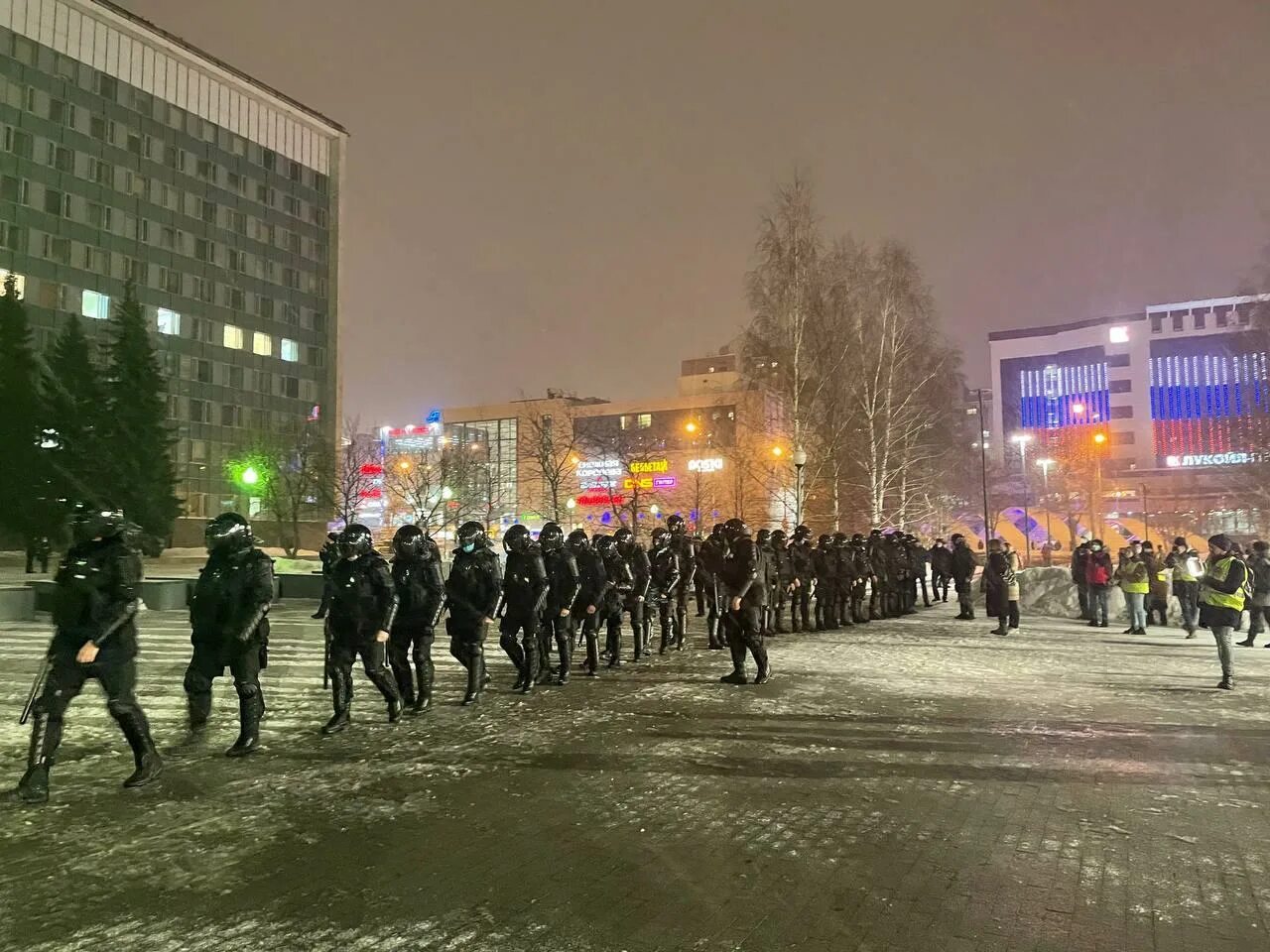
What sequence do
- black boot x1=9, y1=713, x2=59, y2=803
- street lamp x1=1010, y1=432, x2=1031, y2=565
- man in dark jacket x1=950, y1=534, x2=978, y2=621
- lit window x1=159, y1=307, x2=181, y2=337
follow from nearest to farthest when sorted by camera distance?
black boot x1=9, y1=713, x2=59, y2=803 < man in dark jacket x1=950, y1=534, x2=978, y2=621 < street lamp x1=1010, y1=432, x2=1031, y2=565 < lit window x1=159, y1=307, x2=181, y2=337

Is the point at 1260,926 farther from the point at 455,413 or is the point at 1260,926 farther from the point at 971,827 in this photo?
the point at 455,413

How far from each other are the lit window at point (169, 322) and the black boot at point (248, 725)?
196 feet

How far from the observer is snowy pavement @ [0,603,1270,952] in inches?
164

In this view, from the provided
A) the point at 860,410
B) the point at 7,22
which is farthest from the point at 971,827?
the point at 7,22

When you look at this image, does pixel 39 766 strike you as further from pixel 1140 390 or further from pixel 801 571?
pixel 1140 390

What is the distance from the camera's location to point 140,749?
6473 mm

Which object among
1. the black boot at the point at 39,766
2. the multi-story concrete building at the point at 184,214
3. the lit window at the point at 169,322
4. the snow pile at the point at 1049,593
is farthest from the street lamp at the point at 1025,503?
the lit window at the point at 169,322

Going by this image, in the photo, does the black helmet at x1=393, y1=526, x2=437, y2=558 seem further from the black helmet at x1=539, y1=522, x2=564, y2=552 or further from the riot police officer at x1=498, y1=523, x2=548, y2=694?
the black helmet at x1=539, y1=522, x2=564, y2=552

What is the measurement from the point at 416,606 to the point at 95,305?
5749cm

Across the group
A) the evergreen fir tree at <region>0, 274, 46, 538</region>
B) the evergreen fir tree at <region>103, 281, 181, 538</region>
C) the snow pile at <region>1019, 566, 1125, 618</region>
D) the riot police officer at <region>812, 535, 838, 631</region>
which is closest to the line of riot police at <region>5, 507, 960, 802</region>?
the riot police officer at <region>812, 535, 838, 631</region>

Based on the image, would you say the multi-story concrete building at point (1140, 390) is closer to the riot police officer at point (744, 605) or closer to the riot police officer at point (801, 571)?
the riot police officer at point (801, 571)

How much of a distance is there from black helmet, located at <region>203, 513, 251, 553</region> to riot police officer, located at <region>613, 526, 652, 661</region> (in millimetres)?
6585

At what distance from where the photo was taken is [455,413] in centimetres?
10700

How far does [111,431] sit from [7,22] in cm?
2819
